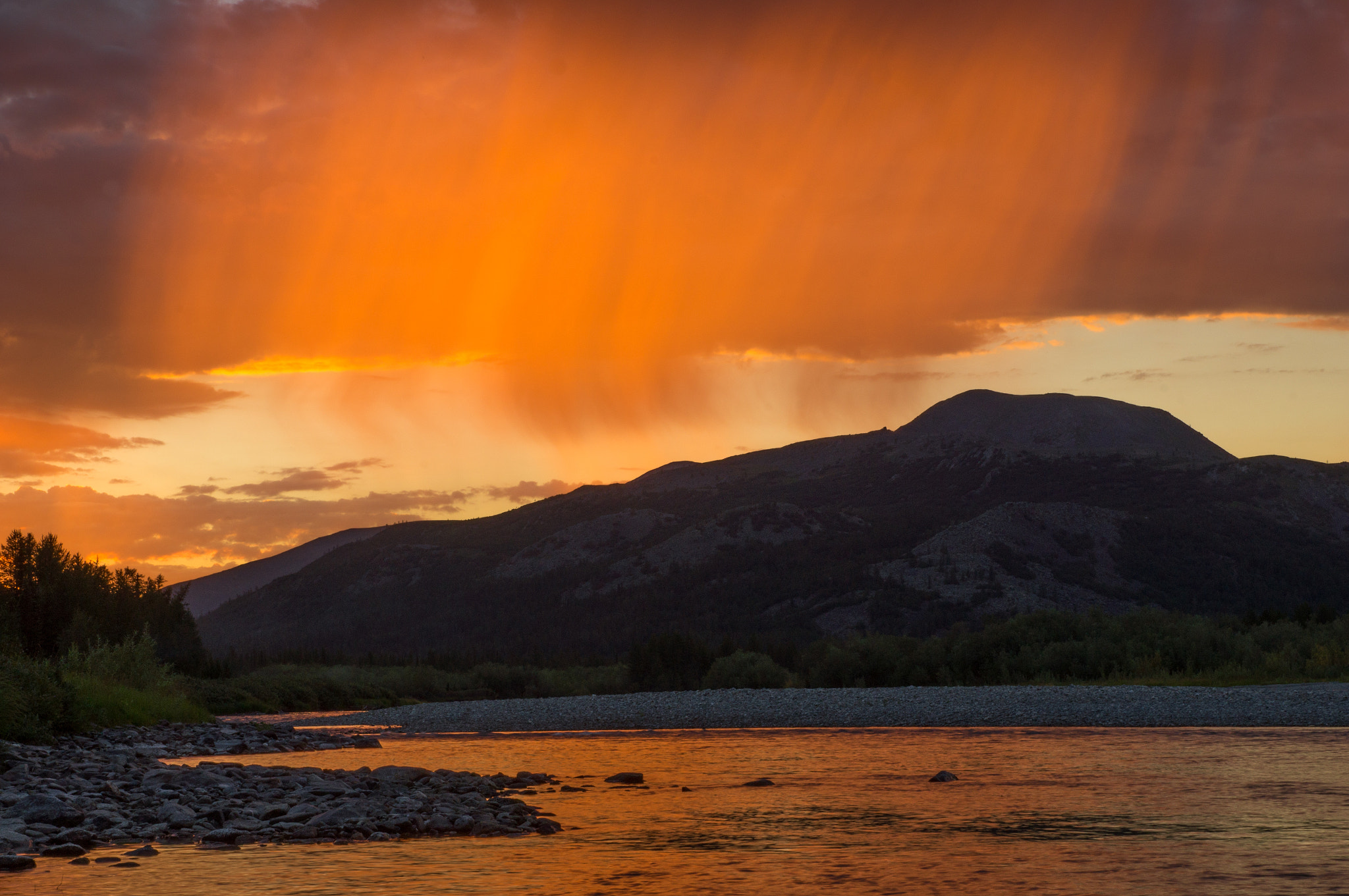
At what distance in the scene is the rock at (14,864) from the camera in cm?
1552

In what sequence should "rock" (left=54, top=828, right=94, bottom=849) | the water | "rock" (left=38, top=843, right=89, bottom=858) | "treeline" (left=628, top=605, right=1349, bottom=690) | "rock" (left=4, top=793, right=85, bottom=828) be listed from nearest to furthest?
the water < "rock" (left=38, top=843, right=89, bottom=858) < "rock" (left=54, top=828, right=94, bottom=849) < "rock" (left=4, top=793, right=85, bottom=828) < "treeline" (left=628, top=605, right=1349, bottom=690)

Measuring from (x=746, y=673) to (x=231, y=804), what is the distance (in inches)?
2108

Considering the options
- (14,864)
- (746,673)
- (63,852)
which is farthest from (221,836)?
(746,673)

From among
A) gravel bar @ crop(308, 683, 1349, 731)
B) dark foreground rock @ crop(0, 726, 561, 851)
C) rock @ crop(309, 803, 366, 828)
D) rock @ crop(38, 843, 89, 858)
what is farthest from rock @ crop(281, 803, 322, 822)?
A: gravel bar @ crop(308, 683, 1349, 731)

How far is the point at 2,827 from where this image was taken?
17.4m

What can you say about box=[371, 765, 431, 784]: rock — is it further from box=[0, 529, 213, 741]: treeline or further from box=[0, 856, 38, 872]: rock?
box=[0, 529, 213, 741]: treeline

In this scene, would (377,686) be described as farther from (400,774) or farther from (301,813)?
(301,813)

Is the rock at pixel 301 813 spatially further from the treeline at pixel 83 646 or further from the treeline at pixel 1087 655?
the treeline at pixel 1087 655

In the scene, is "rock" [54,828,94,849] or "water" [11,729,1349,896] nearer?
"water" [11,729,1349,896]

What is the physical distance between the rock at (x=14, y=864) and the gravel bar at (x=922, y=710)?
33252mm

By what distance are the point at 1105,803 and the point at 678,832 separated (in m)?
8.22

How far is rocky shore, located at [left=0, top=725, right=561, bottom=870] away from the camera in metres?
18.2

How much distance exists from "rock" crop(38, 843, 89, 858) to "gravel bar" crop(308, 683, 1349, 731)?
106 ft

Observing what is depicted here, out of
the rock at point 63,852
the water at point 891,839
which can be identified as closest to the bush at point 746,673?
the water at point 891,839
